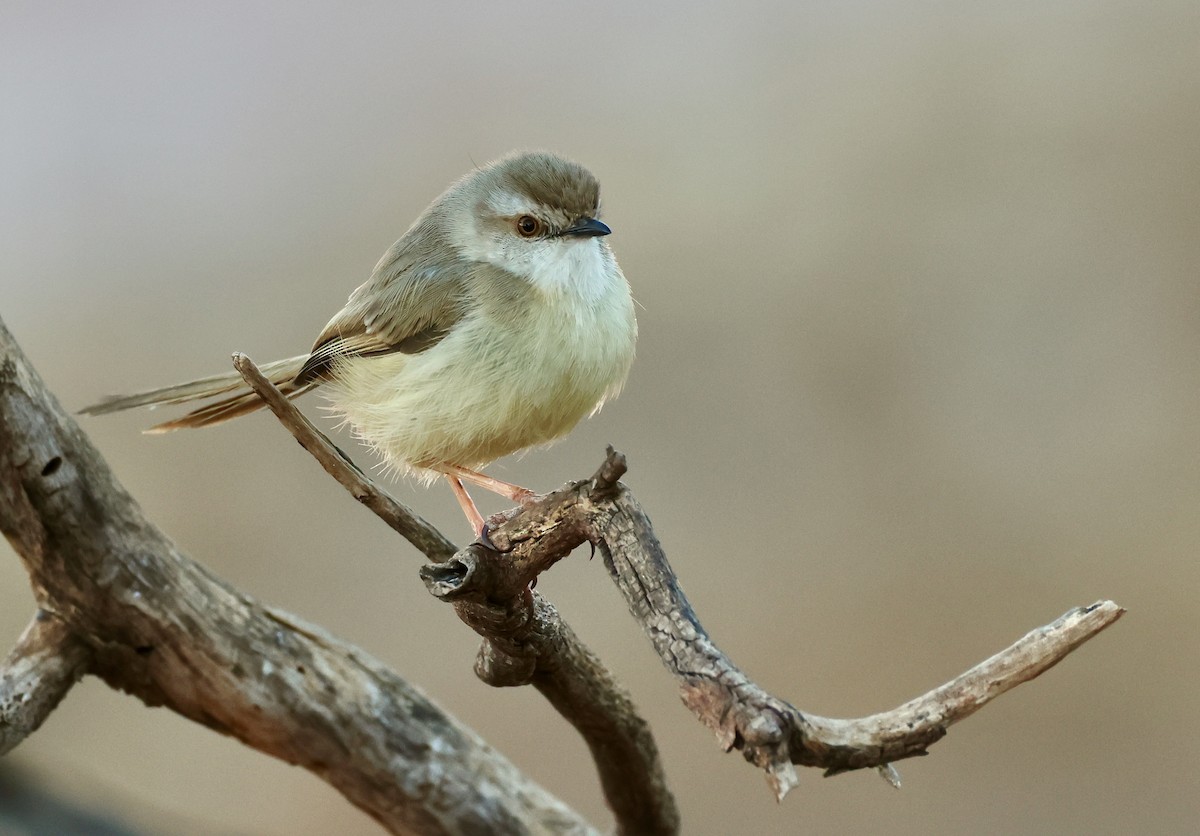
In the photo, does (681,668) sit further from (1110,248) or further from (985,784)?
(1110,248)

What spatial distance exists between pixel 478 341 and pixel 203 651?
101 cm

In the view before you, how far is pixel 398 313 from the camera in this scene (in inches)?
117

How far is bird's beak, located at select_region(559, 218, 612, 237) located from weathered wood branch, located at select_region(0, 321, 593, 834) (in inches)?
48.8

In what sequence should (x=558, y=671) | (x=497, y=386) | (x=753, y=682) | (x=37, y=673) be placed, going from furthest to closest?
(x=558, y=671) < (x=497, y=386) < (x=37, y=673) < (x=753, y=682)

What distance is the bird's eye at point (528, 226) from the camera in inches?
118

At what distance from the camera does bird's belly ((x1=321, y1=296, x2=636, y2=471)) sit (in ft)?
8.91

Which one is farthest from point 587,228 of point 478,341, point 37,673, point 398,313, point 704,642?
point 37,673

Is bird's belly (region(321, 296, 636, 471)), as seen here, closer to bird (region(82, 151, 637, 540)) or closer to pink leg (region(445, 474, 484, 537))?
bird (region(82, 151, 637, 540))

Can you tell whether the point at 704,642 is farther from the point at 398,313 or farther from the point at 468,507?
the point at 398,313

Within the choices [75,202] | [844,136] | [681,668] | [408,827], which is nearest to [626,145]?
[844,136]

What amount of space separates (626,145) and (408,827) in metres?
4.13

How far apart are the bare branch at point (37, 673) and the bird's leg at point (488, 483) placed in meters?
1.00

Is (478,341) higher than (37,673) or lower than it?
higher

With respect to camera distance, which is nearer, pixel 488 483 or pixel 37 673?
pixel 37 673
